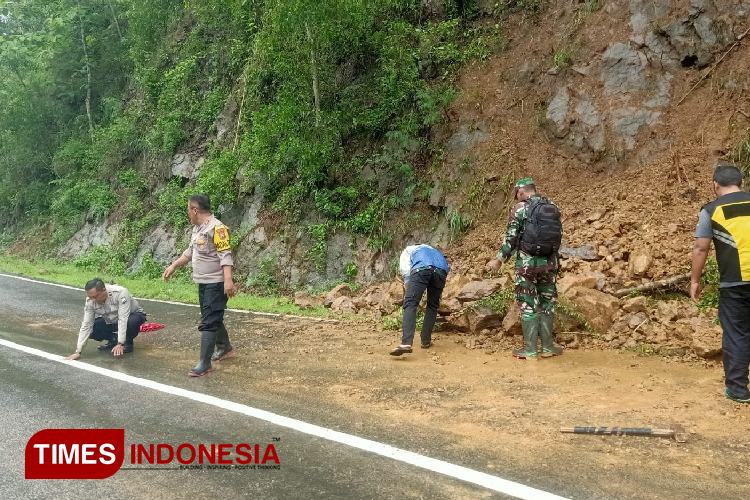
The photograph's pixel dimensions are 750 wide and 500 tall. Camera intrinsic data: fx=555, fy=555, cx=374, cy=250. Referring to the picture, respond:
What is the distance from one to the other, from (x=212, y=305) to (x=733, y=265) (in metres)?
5.08

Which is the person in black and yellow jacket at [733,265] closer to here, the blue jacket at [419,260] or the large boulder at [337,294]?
the blue jacket at [419,260]

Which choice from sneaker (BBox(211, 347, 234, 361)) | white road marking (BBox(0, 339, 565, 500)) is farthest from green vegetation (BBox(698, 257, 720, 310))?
sneaker (BBox(211, 347, 234, 361))

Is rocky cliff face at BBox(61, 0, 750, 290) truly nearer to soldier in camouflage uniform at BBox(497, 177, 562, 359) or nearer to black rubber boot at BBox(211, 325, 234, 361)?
soldier in camouflage uniform at BBox(497, 177, 562, 359)

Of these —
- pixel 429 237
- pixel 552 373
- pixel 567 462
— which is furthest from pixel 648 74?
pixel 567 462

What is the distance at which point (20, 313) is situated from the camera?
1036cm

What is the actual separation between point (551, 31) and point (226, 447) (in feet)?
37.0

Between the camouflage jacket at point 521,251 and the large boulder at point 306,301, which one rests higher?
the camouflage jacket at point 521,251

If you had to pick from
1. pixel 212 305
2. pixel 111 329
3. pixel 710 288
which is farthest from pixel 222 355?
pixel 710 288

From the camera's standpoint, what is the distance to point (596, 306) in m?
6.80

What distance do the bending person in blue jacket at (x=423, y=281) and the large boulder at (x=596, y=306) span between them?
1.67 metres

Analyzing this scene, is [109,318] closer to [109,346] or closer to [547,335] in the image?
[109,346]

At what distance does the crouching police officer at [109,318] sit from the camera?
678 cm

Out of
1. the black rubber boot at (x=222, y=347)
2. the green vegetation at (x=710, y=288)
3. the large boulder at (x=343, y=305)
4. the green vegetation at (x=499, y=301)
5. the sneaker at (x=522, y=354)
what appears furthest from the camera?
the large boulder at (x=343, y=305)

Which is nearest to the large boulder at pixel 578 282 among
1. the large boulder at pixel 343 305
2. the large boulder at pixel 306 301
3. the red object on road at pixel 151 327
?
the large boulder at pixel 343 305
